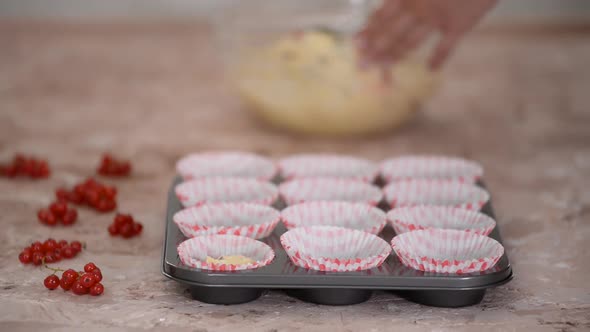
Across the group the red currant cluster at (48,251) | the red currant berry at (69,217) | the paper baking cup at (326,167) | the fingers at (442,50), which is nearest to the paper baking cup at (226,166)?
the paper baking cup at (326,167)

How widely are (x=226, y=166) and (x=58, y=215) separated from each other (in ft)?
1.46

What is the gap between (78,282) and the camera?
1706mm

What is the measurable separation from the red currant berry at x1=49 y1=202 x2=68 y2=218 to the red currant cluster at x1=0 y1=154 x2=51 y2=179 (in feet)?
1.14

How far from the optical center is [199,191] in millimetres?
2066

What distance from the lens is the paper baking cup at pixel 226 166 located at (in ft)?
7.31

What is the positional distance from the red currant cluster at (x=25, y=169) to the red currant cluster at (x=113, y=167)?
150 mm

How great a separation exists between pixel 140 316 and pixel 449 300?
22.6 inches

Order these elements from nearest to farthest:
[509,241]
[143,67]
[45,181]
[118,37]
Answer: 1. [509,241]
2. [45,181]
3. [143,67]
4. [118,37]

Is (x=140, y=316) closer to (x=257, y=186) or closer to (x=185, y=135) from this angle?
(x=257, y=186)

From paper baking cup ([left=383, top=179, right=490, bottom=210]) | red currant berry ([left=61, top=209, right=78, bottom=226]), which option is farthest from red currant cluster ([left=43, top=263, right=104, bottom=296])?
paper baking cup ([left=383, top=179, right=490, bottom=210])

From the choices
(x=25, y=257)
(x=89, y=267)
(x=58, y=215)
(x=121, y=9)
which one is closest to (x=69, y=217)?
(x=58, y=215)

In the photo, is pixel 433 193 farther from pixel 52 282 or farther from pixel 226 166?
pixel 52 282

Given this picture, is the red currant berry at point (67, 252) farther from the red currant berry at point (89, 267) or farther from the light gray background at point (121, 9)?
the light gray background at point (121, 9)

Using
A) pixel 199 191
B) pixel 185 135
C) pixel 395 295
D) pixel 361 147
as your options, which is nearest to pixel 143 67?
pixel 185 135
